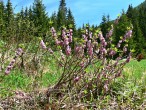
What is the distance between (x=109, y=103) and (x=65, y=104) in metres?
0.78

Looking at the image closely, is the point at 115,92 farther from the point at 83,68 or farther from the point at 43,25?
the point at 43,25

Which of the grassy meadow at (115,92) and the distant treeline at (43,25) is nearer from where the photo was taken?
the grassy meadow at (115,92)

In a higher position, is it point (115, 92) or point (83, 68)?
point (83, 68)

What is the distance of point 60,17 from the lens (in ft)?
299

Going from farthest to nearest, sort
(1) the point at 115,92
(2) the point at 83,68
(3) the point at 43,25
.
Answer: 1. (3) the point at 43,25
2. (1) the point at 115,92
3. (2) the point at 83,68

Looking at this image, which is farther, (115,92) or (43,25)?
(43,25)

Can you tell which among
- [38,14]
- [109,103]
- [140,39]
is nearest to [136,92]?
[109,103]

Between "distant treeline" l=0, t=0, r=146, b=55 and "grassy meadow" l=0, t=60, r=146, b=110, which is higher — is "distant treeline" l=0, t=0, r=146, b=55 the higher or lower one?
the higher one

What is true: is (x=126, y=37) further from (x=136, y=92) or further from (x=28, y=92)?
(x=28, y=92)

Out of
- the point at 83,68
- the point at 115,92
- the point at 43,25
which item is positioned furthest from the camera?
the point at 43,25

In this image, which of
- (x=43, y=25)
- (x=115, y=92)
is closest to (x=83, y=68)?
(x=115, y=92)

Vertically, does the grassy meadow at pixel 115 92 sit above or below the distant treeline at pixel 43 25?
below

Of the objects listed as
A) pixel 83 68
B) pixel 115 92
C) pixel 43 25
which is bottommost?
pixel 115 92

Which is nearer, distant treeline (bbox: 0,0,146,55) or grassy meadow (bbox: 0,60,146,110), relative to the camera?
grassy meadow (bbox: 0,60,146,110)
